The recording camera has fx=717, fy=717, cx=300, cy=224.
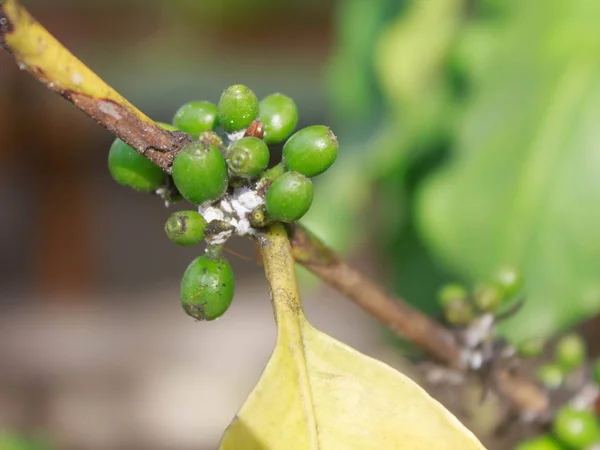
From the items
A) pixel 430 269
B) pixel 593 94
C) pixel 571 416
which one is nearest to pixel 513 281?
pixel 571 416

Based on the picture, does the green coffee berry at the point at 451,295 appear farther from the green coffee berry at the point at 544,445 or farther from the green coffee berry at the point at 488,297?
the green coffee berry at the point at 544,445

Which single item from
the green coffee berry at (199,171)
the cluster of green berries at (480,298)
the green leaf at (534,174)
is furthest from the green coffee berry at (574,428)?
the green coffee berry at (199,171)

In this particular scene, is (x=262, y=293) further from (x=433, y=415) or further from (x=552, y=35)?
(x=433, y=415)

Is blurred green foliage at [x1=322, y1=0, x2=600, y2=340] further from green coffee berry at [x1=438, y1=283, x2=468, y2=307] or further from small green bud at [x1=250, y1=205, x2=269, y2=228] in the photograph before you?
small green bud at [x1=250, y1=205, x2=269, y2=228]

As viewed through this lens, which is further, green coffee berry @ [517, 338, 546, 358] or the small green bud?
green coffee berry @ [517, 338, 546, 358]

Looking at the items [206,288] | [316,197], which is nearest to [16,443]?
[316,197]

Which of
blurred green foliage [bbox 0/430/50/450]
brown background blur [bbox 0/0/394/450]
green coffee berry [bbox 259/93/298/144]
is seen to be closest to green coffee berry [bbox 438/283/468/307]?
green coffee berry [bbox 259/93/298/144]

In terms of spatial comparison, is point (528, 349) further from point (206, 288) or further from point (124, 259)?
point (124, 259)

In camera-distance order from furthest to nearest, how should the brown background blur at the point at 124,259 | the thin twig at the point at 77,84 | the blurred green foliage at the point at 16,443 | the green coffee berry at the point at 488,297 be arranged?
the brown background blur at the point at 124,259, the blurred green foliage at the point at 16,443, the green coffee berry at the point at 488,297, the thin twig at the point at 77,84
